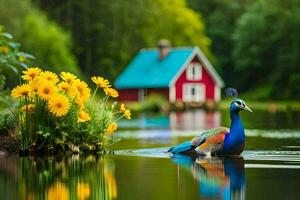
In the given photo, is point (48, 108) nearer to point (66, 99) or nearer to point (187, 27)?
point (66, 99)

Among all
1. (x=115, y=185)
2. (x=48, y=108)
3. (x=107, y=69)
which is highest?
(x=107, y=69)

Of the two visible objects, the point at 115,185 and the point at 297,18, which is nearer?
the point at 115,185

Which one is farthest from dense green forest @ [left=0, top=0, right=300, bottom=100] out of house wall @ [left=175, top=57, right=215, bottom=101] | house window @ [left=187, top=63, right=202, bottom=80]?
house window @ [left=187, top=63, right=202, bottom=80]

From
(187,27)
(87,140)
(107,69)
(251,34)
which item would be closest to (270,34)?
(251,34)

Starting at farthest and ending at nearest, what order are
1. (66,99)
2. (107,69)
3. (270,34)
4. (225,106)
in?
1. (270,34)
2. (107,69)
3. (225,106)
4. (66,99)

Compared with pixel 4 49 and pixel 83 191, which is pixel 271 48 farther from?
pixel 83 191

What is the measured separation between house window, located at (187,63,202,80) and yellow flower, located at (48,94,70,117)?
63939 millimetres

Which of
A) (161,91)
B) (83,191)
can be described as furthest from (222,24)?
(83,191)

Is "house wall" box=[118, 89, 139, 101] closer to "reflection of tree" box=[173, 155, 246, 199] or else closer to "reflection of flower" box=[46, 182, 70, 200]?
"reflection of tree" box=[173, 155, 246, 199]

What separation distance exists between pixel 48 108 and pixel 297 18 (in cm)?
7376

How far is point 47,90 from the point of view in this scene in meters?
18.0

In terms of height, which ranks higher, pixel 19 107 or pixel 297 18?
pixel 297 18

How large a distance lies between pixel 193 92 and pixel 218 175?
6805 centimetres

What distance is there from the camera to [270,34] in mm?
94562
